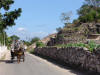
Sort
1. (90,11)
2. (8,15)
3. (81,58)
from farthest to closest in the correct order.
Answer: (90,11) → (8,15) → (81,58)

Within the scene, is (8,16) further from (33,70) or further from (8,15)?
(33,70)

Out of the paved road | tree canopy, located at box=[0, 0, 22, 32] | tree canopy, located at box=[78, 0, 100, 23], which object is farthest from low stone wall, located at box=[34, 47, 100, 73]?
tree canopy, located at box=[78, 0, 100, 23]

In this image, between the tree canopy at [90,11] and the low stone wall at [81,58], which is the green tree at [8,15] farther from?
Answer: the tree canopy at [90,11]

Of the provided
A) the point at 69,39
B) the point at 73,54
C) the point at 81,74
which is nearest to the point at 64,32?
the point at 69,39

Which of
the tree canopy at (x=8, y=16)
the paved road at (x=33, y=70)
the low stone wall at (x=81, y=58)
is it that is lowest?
the paved road at (x=33, y=70)

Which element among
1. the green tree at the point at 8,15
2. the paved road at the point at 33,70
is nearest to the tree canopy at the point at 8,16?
the green tree at the point at 8,15

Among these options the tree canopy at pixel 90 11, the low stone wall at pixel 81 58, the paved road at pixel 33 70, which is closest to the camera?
the low stone wall at pixel 81 58

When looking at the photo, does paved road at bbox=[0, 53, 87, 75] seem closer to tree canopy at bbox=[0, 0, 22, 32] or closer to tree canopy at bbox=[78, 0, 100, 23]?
tree canopy at bbox=[0, 0, 22, 32]

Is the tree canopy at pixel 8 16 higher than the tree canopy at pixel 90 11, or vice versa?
Result: the tree canopy at pixel 90 11

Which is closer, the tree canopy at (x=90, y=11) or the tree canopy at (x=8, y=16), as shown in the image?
the tree canopy at (x=8, y=16)

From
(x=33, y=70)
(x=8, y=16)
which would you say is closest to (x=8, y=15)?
(x=8, y=16)

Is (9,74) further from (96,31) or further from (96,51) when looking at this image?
(96,31)

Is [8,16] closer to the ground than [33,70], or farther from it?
farther from it

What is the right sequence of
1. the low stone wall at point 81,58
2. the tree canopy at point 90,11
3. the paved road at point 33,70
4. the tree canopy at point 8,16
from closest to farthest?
A: the low stone wall at point 81,58 < the paved road at point 33,70 < the tree canopy at point 8,16 < the tree canopy at point 90,11
